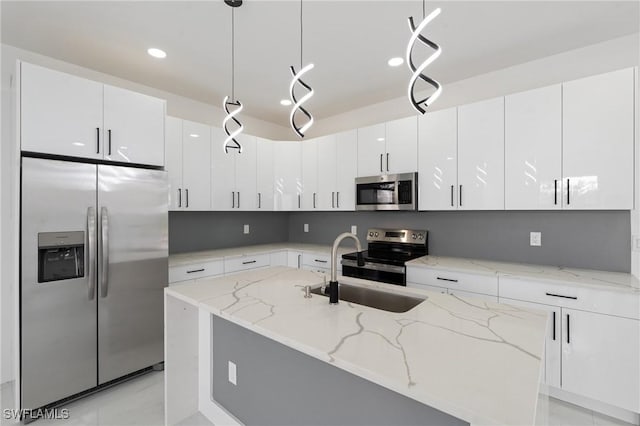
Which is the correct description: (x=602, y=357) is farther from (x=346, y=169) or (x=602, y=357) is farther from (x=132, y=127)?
(x=132, y=127)

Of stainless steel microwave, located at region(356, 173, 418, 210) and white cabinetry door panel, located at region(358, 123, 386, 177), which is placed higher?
white cabinetry door panel, located at region(358, 123, 386, 177)

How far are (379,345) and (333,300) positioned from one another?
1.64ft

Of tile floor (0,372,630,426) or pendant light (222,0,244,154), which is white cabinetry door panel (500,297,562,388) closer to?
tile floor (0,372,630,426)

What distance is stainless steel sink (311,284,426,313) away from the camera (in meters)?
1.76

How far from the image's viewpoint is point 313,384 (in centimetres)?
146

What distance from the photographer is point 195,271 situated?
3107 mm

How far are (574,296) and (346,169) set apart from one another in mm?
2422

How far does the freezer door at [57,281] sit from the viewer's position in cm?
202

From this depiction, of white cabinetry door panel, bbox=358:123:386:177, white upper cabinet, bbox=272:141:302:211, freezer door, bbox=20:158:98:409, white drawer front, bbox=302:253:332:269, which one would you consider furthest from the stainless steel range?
freezer door, bbox=20:158:98:409

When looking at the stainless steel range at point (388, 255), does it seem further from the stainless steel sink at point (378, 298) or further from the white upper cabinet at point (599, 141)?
the white upper cabinet at point (599, 141)

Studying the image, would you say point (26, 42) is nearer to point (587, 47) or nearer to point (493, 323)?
point (493, 323)

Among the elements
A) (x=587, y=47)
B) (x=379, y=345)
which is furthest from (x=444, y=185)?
(x=379, y=345)

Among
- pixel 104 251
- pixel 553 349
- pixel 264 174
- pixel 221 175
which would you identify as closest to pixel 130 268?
pixel 104 251

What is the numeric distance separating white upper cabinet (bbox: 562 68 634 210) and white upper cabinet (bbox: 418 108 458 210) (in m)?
0.83
